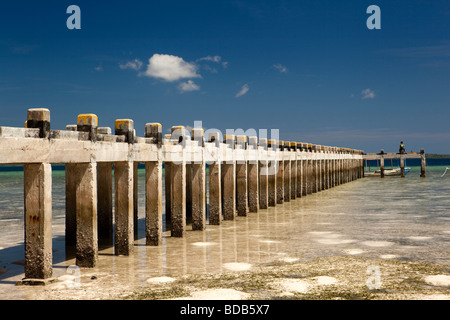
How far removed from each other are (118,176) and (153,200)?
4.27ft

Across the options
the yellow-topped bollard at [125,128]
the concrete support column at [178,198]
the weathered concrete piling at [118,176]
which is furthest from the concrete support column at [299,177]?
the yellow-topped bollard at [125,128]

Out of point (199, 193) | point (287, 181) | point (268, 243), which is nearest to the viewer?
point (268, 243)

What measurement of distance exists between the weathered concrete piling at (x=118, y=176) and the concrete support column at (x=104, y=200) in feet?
0.09

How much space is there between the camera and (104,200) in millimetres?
12789

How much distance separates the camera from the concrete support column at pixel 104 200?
40.6 ft

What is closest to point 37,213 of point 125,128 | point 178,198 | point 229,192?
point 125,128

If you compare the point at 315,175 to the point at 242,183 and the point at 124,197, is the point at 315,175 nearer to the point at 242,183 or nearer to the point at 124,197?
the point at 242,183

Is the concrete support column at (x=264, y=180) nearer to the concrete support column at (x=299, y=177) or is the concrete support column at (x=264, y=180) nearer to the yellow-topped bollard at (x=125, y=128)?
the concrete support column at (x=299, y=177)

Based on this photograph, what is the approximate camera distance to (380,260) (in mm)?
9656
